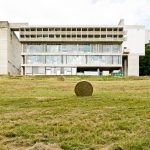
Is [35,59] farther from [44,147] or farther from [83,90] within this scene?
[44,147]

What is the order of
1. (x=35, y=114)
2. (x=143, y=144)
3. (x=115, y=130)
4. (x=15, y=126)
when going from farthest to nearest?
(x=35, y=114), (x=15, y=126), (x=115, y=130), (x=143, y=144)

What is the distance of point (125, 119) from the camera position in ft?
51.9

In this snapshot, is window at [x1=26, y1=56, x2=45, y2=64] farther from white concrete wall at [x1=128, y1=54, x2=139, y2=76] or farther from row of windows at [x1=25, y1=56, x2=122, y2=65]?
white concrete wall at [x1=128, y1=54, x2=139, y2=76]

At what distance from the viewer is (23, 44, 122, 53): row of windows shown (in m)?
156

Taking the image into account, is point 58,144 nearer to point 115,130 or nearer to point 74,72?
point 115,130

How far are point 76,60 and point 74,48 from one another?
478cm

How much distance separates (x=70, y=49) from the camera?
6147 inches

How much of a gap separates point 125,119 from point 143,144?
473 cm

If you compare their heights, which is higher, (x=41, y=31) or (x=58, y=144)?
(x=41, y=31)

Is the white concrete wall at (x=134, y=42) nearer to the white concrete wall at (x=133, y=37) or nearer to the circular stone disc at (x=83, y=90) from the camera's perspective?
the white concrete wall at (x=133, y=37)

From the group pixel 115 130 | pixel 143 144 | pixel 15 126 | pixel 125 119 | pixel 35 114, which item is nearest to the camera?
pixel 143 144

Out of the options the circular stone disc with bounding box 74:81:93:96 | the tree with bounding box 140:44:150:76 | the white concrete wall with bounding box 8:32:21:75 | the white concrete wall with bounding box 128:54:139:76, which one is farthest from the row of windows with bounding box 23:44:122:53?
the circular stone disc with bounding box 74:81:93:96

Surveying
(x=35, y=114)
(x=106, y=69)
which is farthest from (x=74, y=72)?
(x=35, y=114)

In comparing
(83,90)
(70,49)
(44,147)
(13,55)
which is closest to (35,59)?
(70,49)
